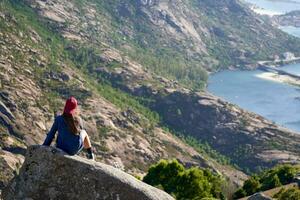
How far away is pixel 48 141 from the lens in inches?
632

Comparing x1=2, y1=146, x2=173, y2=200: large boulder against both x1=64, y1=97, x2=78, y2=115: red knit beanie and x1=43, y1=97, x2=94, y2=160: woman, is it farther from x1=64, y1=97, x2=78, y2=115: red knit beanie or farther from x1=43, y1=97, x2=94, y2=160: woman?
x1=64, y1=97, x2=78, y2=115: red knit beanie

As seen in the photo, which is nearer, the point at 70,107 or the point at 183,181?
the point at 70,107

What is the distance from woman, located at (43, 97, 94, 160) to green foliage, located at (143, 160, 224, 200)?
56.0 meters

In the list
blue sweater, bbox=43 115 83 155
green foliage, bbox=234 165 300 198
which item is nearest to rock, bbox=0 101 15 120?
green foliage, bbox=234 165 300 198

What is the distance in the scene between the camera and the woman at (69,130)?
15602mm

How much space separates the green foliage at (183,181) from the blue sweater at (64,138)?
184 feet

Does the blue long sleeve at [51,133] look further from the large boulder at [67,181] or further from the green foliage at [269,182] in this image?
the green foliage at [269,182]

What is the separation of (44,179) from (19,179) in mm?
743

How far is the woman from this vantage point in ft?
51.2

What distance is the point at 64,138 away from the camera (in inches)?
623

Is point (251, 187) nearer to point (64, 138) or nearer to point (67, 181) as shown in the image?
point (67, 181)

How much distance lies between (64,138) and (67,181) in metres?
1.29

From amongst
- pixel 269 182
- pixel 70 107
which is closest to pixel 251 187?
pixel 269 182

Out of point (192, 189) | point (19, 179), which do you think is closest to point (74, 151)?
point (19, 179)
